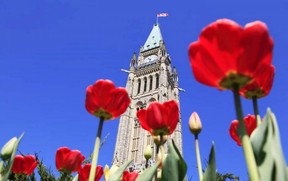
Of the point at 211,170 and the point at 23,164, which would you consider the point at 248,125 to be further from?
the point at 23,164

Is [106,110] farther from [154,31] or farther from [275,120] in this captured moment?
[154,31]

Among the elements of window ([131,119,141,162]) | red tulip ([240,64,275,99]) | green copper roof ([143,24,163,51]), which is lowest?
red tulip ([240,64,275,99])

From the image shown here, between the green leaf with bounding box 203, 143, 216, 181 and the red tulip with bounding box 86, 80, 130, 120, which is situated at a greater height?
the red tulip with bounding box 86, 80, 130, 120

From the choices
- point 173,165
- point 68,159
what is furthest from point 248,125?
point 68,159

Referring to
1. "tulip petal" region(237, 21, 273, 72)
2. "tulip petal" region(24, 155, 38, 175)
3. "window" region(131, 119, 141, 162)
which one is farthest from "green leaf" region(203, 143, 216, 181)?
"window" region(131, 119, 141, 162)

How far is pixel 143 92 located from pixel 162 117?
2880 centimetres

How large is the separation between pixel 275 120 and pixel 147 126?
47 cm

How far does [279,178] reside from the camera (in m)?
0.63

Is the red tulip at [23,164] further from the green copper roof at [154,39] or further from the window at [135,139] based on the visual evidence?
the green copper roof at [154,39]

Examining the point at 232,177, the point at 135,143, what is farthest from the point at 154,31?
the point at 232,177

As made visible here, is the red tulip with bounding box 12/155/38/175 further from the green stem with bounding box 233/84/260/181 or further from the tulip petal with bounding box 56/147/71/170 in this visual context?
the green stem with bounding box 233/84/260/181

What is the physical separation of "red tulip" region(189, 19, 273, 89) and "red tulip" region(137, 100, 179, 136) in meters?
0.39

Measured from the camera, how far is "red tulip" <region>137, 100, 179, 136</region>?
3.27ft

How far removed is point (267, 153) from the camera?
654 mm
